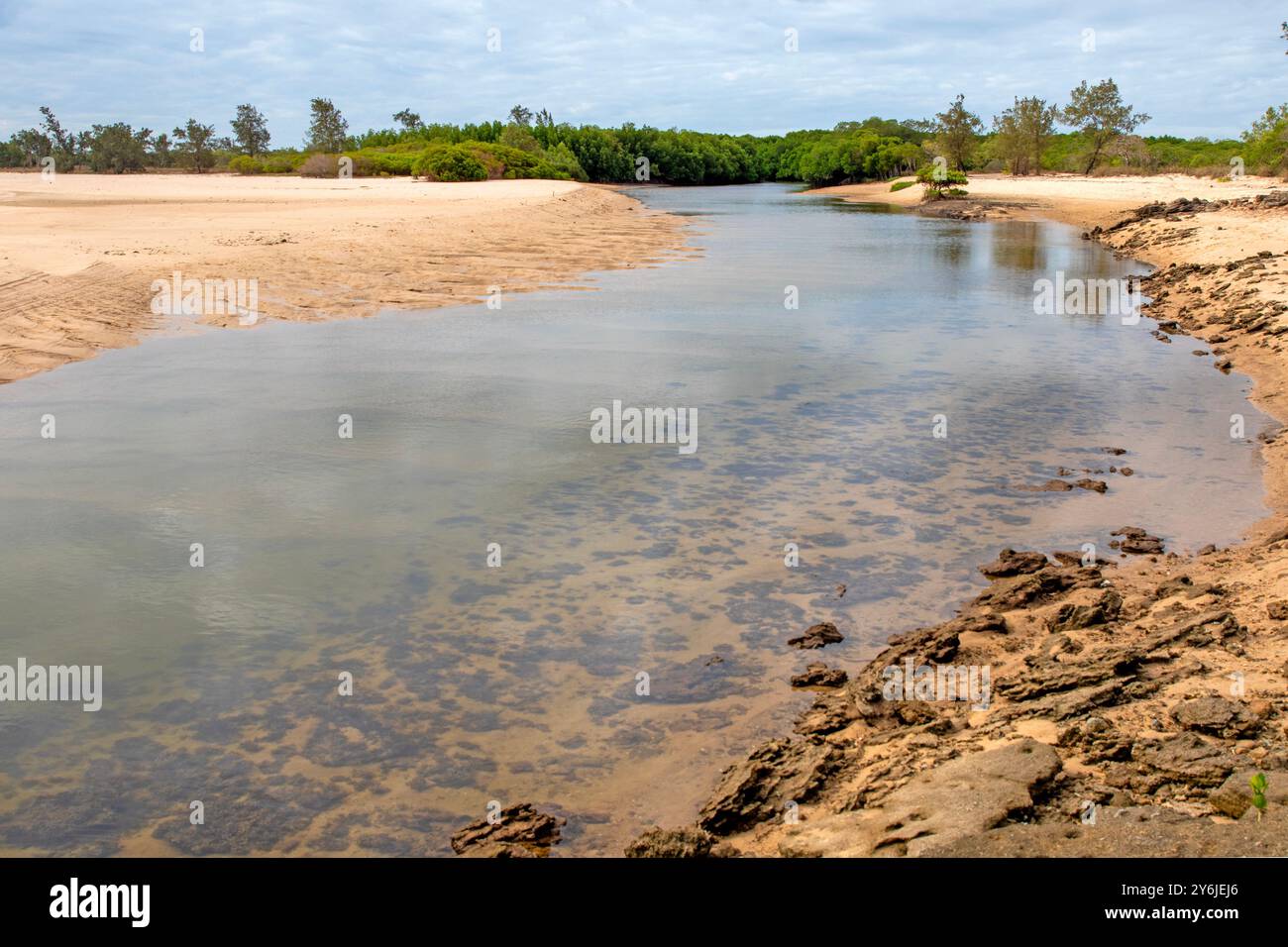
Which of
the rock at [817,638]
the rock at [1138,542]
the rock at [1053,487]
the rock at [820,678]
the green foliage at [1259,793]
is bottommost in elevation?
the rock at [820,678]

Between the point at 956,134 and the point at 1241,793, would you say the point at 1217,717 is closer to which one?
the point at 1241,793

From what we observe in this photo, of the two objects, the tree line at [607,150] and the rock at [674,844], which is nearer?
the rock at [674,844]

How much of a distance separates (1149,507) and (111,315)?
51.9ft

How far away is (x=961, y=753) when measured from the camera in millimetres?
4836

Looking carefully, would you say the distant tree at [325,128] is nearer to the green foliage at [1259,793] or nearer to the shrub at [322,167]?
the shrub at [322,167]

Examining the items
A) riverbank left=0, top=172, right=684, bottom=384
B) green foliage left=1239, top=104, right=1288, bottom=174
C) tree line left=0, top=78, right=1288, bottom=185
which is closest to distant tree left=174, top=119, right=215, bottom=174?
tree line left=0, top=78, right=1288, bottom=185

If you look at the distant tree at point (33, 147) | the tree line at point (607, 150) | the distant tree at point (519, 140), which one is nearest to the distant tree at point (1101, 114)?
the tree line at point (607, 150)

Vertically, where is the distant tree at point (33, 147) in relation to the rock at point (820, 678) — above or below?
above

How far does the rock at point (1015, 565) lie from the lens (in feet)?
24.5

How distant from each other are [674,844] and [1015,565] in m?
4.26

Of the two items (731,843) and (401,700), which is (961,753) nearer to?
(731,843)

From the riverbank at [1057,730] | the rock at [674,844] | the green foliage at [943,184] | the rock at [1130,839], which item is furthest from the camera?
the green foliage at [943,184]

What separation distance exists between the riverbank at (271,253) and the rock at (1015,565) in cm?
1251
